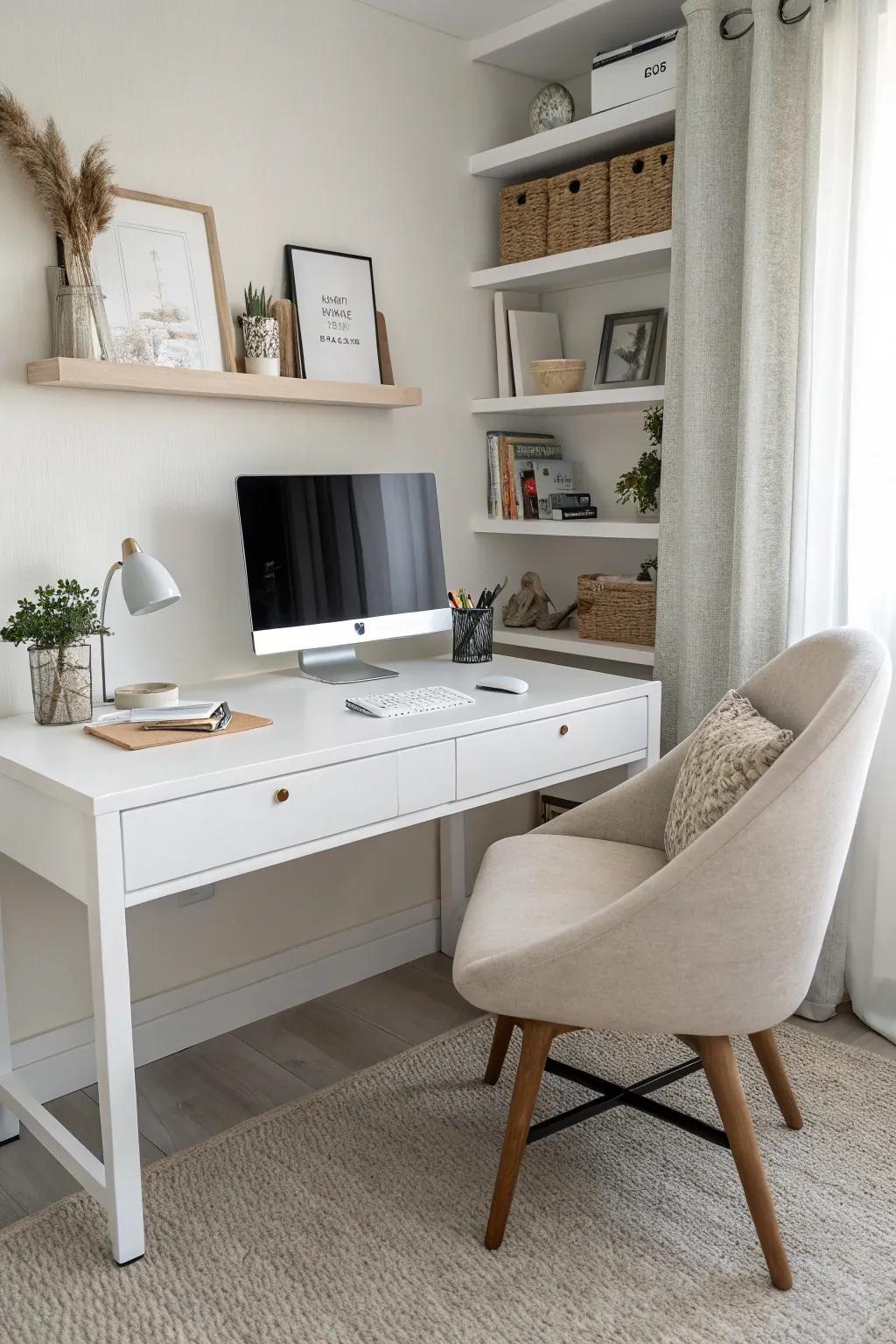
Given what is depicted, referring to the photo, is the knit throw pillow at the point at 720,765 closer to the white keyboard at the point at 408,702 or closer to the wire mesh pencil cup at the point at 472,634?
the white keyboard at the point at 408,702

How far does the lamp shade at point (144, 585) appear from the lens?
77.7 inches

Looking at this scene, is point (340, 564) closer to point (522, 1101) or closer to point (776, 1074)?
point (522, 1101)

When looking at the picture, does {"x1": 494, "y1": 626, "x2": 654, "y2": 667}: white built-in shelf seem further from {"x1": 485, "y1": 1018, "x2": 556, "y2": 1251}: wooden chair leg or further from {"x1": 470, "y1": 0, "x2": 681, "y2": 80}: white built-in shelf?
{"x1": 470, "y1": 0, "x2": 681, "y2": 80}: white built-in shelf

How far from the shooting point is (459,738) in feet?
6.88

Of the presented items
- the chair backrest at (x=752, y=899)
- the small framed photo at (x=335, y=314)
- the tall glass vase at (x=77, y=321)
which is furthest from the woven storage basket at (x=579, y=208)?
the chair backrest at (x=752, y=899)

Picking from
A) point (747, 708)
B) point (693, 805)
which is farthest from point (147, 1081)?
point (747, 708)

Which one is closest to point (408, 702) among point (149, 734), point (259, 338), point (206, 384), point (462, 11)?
point (149, 734)

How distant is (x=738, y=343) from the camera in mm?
2438

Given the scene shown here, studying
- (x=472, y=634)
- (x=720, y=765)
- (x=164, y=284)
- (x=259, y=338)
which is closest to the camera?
(x=720, y=765)

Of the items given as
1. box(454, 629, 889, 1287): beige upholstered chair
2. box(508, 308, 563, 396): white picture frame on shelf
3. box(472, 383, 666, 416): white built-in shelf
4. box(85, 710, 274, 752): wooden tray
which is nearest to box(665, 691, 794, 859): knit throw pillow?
box(454, 629, 889, 1287): beige upholstered chair

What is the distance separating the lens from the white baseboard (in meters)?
2.28

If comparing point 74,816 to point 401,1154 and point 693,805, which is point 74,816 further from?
point 693,805

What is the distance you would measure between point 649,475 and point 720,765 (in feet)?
3.60

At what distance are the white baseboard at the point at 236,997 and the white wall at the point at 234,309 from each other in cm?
4
